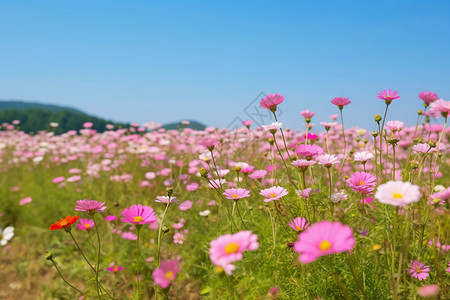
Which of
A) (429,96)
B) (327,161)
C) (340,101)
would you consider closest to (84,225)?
(327,161)

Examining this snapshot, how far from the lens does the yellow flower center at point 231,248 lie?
0.66m

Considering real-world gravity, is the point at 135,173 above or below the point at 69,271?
above

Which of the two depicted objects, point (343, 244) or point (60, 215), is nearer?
point (343, 244)

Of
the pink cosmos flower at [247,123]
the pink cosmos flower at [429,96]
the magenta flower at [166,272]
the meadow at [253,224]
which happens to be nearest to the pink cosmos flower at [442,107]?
the meadow at [253,224]

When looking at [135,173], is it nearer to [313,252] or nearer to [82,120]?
[313,252]

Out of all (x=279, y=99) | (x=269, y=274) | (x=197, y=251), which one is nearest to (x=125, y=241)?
(x=197, y=251)

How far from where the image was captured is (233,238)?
700 mm

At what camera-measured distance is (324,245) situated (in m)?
0.60

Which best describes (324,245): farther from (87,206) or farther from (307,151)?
(87,206)

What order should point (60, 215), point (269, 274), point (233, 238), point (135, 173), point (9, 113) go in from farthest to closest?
point (9, 113) → point (135, 173) → point (60, 215) → point (269, 274) → point (233, 238)

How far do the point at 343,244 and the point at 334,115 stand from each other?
8.18 feet

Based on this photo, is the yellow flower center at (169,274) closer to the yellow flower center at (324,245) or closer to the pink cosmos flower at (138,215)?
the pink cosmos flower at (138,215)

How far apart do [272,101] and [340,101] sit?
16.9 inches

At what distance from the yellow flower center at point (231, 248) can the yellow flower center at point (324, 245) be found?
0.17 m
